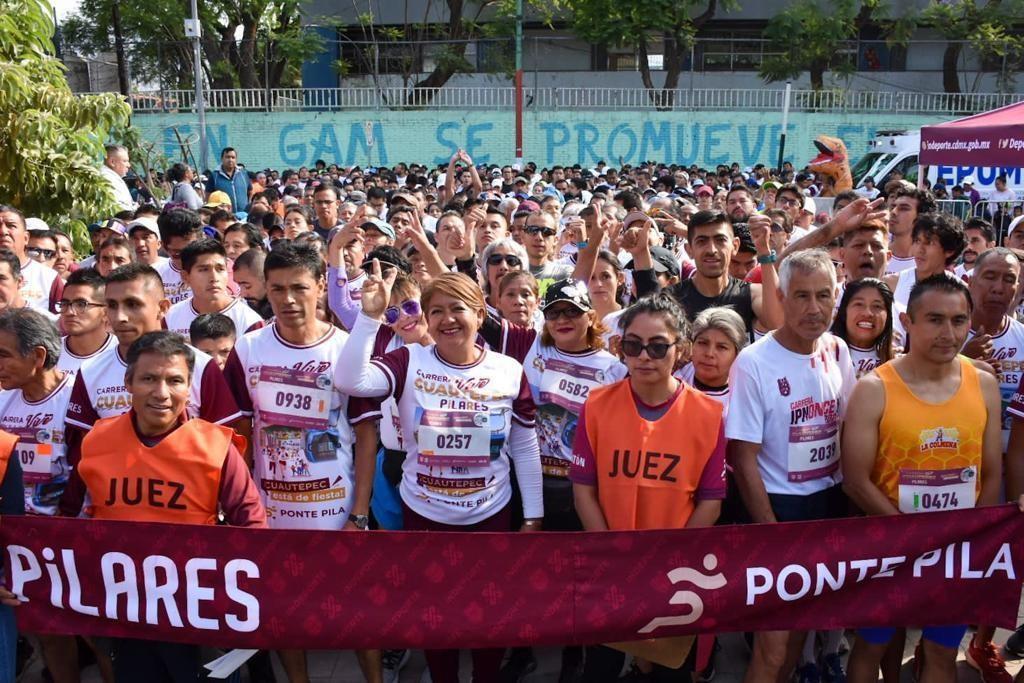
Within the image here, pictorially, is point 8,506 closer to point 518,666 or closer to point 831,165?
point 518,666

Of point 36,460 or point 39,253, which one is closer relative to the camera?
point 36,460

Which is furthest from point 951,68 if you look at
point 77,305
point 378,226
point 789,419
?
point 77,305

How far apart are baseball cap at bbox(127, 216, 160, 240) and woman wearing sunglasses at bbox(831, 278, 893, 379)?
190 inches

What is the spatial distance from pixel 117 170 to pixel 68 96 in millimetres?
2660

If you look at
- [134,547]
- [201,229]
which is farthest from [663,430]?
[201,229]

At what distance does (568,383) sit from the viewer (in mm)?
4148

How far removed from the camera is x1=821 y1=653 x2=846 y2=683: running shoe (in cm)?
418

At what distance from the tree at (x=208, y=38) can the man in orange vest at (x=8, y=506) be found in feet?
97.4

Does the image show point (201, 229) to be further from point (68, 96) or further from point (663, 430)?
Answer: point (663, 430)

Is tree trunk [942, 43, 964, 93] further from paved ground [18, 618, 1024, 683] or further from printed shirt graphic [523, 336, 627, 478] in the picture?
printed shirt graphic [523, 336, 627, 478]

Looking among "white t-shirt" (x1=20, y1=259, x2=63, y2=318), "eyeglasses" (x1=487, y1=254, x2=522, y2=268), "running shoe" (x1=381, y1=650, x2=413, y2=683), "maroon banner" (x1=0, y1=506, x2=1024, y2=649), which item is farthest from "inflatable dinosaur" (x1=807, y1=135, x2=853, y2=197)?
"maroon banner" (x1=0, y1=506, x2=1024, y2=649)

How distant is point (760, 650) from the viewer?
12.4 feet

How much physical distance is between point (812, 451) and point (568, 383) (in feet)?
3.51

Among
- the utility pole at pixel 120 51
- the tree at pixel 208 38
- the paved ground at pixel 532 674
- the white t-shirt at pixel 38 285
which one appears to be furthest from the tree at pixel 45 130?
the tree at pixel 208 38
